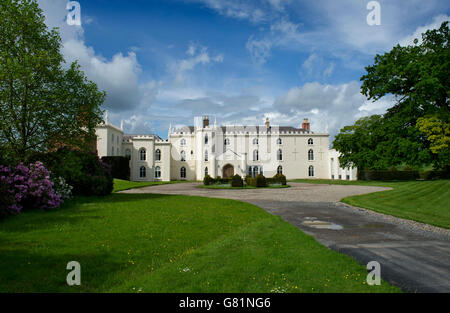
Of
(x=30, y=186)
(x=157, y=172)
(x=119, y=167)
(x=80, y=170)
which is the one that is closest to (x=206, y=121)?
(x=157, y=172)

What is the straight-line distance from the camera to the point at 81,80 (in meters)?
14.9

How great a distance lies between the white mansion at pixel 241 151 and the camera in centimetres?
4672

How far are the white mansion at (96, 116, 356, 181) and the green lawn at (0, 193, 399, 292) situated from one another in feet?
125

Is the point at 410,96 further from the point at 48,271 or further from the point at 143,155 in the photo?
the point at 143,155

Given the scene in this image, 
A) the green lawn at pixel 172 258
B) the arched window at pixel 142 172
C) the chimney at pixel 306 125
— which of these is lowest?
the green lawn at pixel 172 258

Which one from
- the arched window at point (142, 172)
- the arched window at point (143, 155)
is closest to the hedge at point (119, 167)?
the arched window at point (142, 172)

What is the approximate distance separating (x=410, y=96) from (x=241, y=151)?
28452 millimetres

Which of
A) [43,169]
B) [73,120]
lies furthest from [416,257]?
[73,120]

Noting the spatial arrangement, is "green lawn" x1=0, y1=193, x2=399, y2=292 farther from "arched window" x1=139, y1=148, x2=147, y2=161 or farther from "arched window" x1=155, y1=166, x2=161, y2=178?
"arched window" x1=155, y1=166, x2=161, y2=178

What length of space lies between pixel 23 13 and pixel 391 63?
30.6 m

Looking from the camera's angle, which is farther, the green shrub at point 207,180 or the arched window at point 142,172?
the arched window at point 142,172

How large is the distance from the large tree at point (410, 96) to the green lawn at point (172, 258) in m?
22.3

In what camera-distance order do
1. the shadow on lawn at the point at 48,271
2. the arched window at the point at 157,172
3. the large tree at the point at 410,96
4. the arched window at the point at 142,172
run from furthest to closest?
the arched window at the point at 157,172 → the arched window at the point at 142,172 → the large tree at the point at 410,96 → the shadow on lawn at the point at 48,271

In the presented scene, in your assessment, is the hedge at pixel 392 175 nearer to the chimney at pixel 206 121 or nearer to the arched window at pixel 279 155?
the arched window at pixel 279 155
